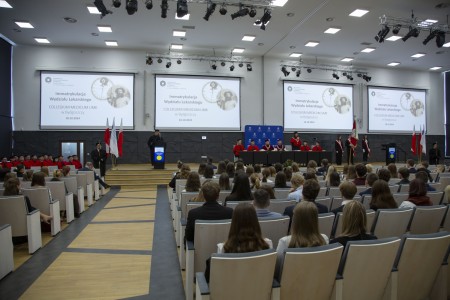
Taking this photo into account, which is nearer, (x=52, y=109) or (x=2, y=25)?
(x=2, y=25)

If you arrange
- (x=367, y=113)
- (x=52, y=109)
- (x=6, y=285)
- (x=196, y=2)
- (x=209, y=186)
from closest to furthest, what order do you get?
(x=209, y=186) < (x=6, y=285) < (x=196, y=2) < (x=52, y=109) < (x=367, y=113)

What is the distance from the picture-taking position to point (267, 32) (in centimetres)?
1316

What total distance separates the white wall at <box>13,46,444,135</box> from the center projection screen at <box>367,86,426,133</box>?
43cm

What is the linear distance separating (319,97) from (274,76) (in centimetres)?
261

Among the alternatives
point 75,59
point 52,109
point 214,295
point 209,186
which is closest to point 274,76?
point 75,59

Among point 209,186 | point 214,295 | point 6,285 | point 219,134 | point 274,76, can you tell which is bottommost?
point 6,285

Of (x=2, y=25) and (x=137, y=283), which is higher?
(x=2, y=25)

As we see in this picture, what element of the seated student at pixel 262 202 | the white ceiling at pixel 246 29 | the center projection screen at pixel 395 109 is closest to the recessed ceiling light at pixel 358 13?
the white ceiling at pixel 246 29

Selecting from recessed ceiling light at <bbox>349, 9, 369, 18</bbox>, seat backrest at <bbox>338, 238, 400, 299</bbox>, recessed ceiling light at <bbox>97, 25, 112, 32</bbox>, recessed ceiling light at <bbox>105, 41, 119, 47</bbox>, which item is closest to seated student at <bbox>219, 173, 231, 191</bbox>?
seat backrest at <bbox>338, 238, 400, 299</bbox>

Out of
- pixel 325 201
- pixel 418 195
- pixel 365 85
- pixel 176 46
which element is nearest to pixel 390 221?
pixel 418 195

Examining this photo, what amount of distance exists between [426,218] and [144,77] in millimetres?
14102

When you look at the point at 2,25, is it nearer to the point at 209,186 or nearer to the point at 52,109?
the point at 52,109

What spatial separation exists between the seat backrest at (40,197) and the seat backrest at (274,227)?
13.1 ft

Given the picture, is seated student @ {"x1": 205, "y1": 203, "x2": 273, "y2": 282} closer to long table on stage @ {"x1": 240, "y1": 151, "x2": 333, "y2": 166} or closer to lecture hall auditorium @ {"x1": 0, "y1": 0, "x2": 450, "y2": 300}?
lecture hall auditorium @ {"x1": 0, "y1": 0, "x2": 450, "y2": 300}
